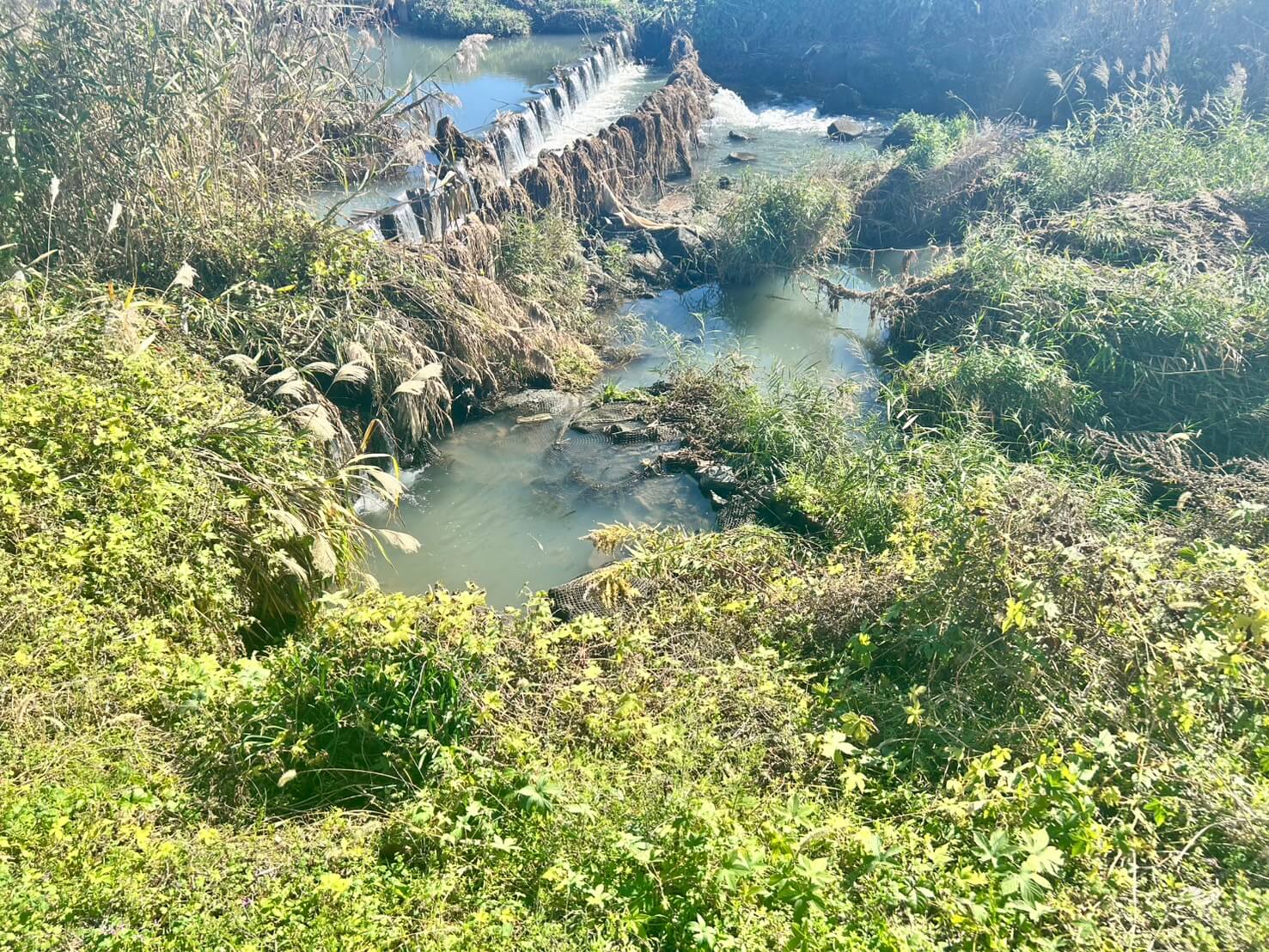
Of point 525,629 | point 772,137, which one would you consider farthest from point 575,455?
point 772,137

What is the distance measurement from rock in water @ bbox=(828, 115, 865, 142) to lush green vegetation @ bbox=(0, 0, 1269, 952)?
955cm

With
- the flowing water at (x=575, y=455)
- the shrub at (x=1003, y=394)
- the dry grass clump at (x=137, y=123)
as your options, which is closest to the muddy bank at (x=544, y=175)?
the flowing water at (x=575, y=455)

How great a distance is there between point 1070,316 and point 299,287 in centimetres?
647

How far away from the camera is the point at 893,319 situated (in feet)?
28.3

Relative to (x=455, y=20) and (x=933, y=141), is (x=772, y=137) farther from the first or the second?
(x=455, y=20)

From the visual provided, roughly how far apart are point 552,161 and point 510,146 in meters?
2.21

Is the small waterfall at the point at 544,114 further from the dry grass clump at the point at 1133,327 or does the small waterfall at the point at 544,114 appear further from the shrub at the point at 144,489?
the shrub at the point at 144,489

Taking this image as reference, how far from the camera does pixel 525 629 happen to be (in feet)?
13.4

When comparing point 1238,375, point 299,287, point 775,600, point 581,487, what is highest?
point 299,287

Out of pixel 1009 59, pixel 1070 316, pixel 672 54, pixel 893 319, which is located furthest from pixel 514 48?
pixel 1070 316

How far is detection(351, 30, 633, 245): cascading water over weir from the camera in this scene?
7961 mm

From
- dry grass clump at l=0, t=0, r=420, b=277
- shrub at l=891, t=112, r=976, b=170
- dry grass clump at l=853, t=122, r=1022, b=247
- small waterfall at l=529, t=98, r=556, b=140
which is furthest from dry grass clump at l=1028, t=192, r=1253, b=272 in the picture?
small waterfall at l=529, t=98, r=556, b=140

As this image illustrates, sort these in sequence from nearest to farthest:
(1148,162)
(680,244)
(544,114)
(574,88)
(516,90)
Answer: (1148,162) < (680,244) < (544,114) < (574,88) < (516,90)

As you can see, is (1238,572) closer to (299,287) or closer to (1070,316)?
(1070,316)
